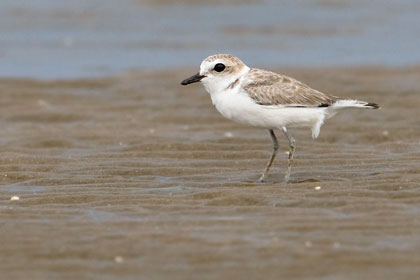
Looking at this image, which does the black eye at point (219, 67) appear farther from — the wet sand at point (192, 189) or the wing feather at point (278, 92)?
the wet sand at point (192, 189)

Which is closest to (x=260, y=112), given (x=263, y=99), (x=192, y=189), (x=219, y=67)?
(x=263, y=99)

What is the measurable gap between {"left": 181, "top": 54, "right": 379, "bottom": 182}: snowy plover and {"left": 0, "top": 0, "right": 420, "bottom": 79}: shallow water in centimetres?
713

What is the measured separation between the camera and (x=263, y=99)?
8.98 m

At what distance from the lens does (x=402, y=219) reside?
7.04 metres

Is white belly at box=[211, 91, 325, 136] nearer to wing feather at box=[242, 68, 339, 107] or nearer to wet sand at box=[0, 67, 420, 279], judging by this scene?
wing feather at box=[242, 68, 339, 107]

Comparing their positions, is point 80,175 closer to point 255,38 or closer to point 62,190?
point 62,190

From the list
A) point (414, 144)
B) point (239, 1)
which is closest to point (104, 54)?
point (239, 1)

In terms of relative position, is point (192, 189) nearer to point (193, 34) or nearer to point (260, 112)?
point (260, 112)

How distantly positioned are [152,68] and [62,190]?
27.0ft

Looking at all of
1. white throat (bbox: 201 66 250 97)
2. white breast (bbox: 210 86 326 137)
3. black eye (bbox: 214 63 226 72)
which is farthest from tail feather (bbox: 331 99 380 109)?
black eye (bbox: 214 63 226 72)

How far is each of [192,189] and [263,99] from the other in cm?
Answer: 109

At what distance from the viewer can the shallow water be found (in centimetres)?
1728

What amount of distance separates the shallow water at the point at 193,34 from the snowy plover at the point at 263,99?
7.13 metres

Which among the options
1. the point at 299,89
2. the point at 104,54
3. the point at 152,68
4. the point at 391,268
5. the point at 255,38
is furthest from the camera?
the point at 255,38
